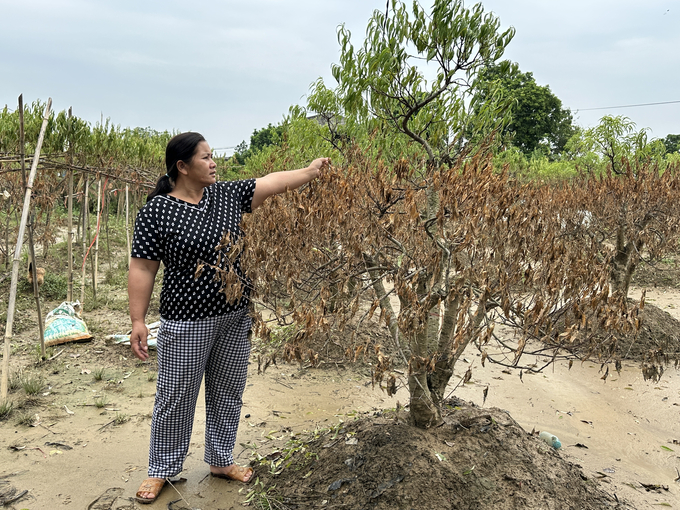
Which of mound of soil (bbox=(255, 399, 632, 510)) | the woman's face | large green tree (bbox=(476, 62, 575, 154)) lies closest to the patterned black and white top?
the woman's face

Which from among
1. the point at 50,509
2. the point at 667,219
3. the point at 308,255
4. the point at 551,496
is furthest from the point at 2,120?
the point at 667,219

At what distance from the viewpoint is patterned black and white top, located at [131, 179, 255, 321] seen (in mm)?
2400

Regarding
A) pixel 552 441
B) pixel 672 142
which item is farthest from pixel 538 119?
pixel 552 441

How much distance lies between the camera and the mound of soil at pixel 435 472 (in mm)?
2516

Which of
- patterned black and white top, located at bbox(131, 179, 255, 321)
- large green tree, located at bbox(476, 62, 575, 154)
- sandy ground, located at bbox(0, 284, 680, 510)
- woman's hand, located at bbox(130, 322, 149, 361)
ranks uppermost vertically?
large green tree, located at bbox(476, 62, 575, 154)

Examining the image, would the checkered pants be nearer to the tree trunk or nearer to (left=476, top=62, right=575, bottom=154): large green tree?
the tree trunk

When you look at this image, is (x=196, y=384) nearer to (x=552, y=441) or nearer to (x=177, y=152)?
(x=177, y=152)

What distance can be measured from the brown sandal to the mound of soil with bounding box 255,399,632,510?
1.70 feet

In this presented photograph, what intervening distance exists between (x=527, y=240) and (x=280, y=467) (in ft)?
6.39

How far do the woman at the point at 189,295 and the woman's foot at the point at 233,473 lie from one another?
0.18 meters

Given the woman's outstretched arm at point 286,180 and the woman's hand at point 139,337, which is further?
the woman's outstretched arm at point 286,180

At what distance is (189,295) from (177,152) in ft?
2.26

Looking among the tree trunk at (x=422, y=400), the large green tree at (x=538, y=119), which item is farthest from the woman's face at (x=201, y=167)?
the large green tree at (x=538, y=119)

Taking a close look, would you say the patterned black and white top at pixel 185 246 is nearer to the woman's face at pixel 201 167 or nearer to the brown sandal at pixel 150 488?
the woman's face at pixel 201 167
